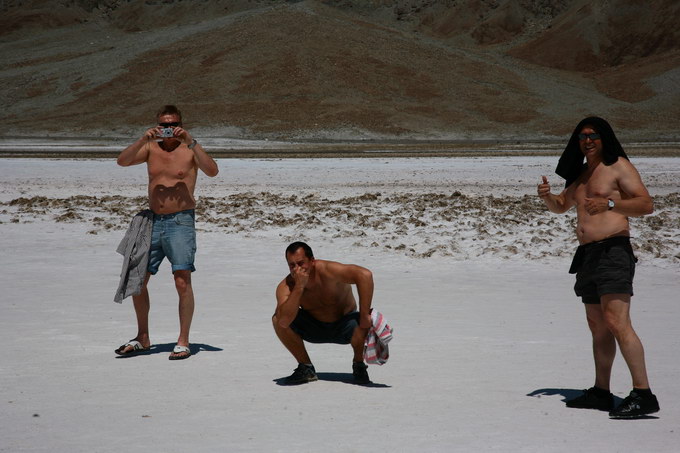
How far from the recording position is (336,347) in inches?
282

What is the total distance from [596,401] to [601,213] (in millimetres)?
983

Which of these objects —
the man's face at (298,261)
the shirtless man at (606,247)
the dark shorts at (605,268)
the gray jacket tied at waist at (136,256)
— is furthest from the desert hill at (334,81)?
the dark shorts at (605,268)

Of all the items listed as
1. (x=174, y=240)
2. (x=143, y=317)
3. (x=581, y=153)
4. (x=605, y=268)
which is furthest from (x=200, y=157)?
(x=605, y=268)

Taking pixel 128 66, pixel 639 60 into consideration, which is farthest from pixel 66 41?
pixel 639 60

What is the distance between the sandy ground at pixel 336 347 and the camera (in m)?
4.75

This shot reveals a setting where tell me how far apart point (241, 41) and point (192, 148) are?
93502mm

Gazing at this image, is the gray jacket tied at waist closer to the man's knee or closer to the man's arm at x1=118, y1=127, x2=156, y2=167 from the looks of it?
the man's knee

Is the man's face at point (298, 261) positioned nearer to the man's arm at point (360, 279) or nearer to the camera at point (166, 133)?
the man's arm at point (360, 279)

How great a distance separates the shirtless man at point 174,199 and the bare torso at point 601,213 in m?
2.52

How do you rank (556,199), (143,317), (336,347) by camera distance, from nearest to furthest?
(556,199) < (143,317) < (336,347)

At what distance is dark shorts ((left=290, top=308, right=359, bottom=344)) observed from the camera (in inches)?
228

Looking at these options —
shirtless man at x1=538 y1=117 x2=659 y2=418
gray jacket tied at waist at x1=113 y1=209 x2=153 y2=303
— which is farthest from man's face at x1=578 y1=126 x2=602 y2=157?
gray jacket tied at waist at x1=113 y1=209 x2=153 y2=303

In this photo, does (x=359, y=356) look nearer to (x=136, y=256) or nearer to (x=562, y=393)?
(x=562, y=393)

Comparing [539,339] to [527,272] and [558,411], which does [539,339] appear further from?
[527,272]
